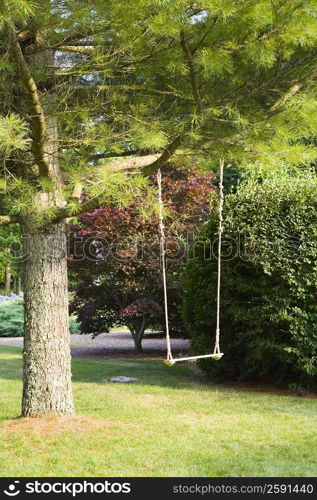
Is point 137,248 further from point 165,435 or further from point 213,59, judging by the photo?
point 213,59

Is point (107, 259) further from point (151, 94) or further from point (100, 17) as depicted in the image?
point (100, 17)

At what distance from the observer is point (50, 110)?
4523 mm

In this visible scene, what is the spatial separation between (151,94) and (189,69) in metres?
1.07

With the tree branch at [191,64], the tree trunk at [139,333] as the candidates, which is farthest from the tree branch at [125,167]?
the tree trunk at [139,333]

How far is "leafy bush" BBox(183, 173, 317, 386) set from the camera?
647cm

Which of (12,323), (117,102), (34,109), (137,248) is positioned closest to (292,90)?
(117,102)

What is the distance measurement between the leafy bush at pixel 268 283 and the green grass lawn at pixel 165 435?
1.71ft

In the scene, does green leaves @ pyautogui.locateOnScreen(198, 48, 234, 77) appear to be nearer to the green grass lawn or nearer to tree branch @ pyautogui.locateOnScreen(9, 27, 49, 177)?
tree branch @ pyautogui.locateOnScreen(9, 27, 49, 177)

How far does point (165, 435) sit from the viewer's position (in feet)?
15.2

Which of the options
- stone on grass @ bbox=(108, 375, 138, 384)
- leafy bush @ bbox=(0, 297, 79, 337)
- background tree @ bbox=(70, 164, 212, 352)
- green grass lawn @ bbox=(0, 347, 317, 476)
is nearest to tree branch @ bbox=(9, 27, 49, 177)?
green grass lawn @ bbox=(0, 347, 317, 476)

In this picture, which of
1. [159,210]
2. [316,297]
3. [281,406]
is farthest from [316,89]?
[281,406]

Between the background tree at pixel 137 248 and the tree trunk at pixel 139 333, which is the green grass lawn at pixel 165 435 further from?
the tree trunk at pixel 139 333

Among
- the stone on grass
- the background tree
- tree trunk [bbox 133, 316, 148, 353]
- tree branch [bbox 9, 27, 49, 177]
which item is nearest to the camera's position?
tree branch [bbox 9, 27, 49, 177]

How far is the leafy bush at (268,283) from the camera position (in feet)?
21.2
